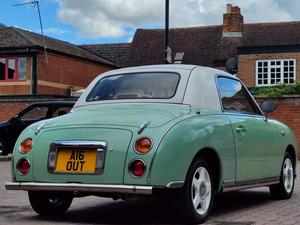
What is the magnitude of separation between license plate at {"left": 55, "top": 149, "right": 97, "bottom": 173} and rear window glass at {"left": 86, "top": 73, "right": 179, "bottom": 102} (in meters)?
1.18

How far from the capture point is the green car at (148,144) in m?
5.90

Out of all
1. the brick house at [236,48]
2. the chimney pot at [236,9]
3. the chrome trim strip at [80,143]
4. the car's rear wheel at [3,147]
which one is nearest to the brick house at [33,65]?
the brick house at [236,48]

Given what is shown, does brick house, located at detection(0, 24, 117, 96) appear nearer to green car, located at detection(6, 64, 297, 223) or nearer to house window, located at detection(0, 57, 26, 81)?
house window, located at detection(0, 57, 26, 81)

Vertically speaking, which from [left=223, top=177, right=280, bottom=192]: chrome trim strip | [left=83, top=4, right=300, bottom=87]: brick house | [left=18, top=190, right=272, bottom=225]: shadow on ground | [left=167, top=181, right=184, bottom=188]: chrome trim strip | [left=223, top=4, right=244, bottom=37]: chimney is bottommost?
[left=18, top=190, right=272, bottom=225]: shadow on ground

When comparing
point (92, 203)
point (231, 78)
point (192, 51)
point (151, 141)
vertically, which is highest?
point (192, 51)

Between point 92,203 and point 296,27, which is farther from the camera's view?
point 296,27

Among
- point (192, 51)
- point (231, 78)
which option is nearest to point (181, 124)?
point (231, 78)

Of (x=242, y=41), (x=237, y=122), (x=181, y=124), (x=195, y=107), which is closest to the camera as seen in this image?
(x=181, y=124)

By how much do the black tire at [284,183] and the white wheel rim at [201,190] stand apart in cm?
237

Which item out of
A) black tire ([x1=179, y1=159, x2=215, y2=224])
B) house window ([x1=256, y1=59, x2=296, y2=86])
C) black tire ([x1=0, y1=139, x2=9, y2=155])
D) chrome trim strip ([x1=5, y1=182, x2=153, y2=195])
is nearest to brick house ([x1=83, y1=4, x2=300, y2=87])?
house window ([x1=256, y1=59, x2=296, y2=86])

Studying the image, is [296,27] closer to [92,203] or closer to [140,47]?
[140,47]

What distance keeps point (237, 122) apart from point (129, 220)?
67.1 inches

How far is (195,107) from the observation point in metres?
6.69

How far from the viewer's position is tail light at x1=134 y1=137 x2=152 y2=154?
587 cm
